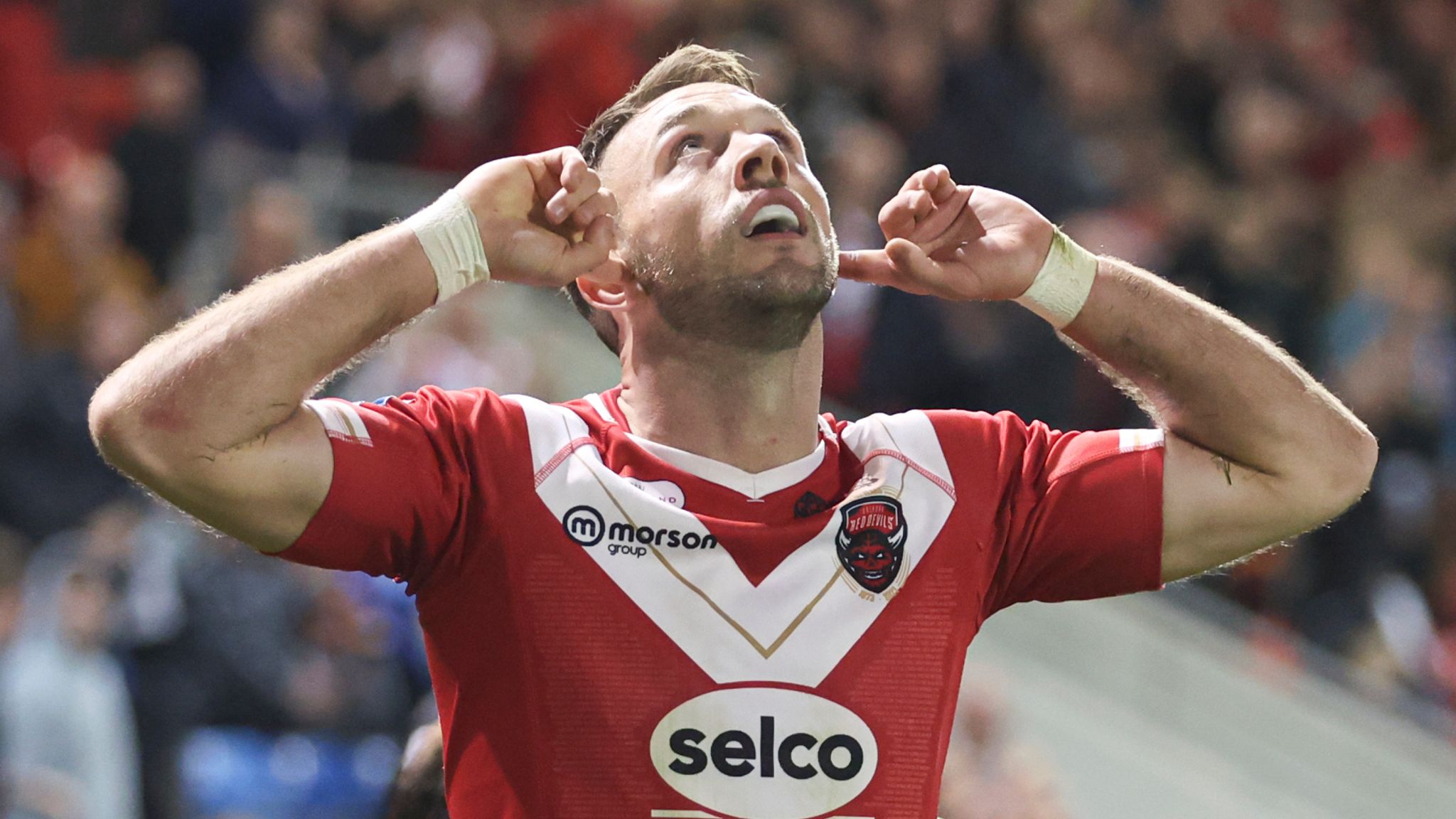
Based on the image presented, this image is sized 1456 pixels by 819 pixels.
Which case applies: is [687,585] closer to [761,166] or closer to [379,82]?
[761,166]

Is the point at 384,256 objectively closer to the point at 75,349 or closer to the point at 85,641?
the point at 85,641

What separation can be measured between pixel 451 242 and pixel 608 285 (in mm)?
624

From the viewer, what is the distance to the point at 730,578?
3422 millimetres

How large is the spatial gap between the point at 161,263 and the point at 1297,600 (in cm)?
602

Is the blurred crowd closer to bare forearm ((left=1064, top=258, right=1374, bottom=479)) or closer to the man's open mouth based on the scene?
bare forearm ((left=1064, top=258, right=1374, bottom=479))

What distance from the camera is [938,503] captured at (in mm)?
3574

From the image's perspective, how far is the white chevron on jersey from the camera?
11.0 ft

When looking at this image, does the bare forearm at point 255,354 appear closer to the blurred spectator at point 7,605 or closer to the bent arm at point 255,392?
the bent arm at point 255,392

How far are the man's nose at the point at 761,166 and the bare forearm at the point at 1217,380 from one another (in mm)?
644

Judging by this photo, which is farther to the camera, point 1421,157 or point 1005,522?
point 1421,157

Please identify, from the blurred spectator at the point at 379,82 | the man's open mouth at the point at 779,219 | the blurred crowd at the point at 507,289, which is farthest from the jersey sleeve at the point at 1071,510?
the blurred spectator at the point at 379,82

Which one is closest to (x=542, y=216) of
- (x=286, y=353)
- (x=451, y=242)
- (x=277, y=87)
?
(x=451, y=242)

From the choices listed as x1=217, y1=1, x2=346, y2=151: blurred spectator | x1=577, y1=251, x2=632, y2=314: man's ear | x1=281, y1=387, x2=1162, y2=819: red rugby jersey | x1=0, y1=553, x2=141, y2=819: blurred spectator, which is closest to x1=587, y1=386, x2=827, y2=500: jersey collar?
x1=281, y1=387, x2=1162, y2=819: red rugby jersey

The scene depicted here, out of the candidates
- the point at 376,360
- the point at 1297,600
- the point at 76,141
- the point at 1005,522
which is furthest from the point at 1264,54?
the point at 1005,522
